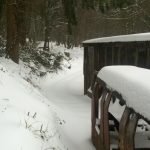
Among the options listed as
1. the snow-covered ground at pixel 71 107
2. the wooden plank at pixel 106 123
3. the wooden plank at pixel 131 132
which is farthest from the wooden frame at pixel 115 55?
the wooden plank at pixel 131 132

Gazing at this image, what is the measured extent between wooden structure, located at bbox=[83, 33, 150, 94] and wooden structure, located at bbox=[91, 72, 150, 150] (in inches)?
127

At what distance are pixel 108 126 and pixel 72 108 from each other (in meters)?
6.85

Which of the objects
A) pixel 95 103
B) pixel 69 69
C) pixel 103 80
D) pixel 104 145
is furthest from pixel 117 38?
pixel 69 69

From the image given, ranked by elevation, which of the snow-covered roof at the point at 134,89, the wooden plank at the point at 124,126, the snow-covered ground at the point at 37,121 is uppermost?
the snow-covered roof at the point at 134,89

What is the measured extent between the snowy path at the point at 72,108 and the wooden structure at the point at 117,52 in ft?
4.67

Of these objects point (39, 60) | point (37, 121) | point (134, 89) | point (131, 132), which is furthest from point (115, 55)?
Result: point (131, 132)

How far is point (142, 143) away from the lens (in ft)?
23.5

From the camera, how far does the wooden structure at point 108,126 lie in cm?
454

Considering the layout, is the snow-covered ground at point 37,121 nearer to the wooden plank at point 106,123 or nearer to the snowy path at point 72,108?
the snowy path at point 72,108

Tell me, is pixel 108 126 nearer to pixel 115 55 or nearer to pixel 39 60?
pixel 115 55

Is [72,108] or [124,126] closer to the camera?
[124,126]

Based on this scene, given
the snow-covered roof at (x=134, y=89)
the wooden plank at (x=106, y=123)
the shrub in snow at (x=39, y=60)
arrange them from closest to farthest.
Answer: the snow-covered roof at (x=134, y=89) → the wooden plank at (x=106, y=123) → the shrub in snow at (x=39, y=60)

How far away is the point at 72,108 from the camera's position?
13336 mm

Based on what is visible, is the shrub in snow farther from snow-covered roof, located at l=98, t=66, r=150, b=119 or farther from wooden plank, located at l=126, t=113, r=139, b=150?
wooden plank, located at l=126, t=113, r=139, b=150
